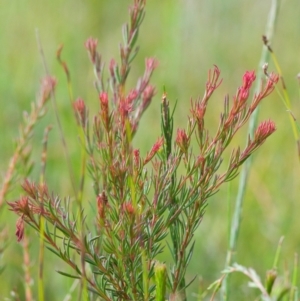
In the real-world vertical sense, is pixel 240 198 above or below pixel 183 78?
below

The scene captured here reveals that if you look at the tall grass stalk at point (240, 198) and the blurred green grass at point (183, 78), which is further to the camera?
the blurred green grass at point (183, 78)

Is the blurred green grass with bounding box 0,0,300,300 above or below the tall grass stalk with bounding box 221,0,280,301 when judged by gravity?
above

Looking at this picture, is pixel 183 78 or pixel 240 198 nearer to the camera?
pixel 240 198

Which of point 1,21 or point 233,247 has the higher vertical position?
point 1,21

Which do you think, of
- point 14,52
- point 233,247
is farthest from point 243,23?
point 233,247

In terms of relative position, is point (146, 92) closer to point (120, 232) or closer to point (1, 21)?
point (120, 232)

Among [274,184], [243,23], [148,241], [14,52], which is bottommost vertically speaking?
[148,241]

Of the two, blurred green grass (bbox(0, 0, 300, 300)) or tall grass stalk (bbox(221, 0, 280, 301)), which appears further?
blurred green grass (bbox(0, 0, 300, 300))

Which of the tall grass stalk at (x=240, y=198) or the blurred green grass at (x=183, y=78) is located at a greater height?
the blurred green grass at (x=183, y=78)
